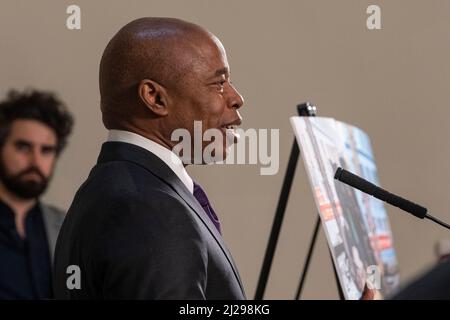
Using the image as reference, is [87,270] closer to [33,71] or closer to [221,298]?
[221,298]

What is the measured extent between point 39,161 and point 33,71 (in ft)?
1.00

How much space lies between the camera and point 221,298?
1.12m

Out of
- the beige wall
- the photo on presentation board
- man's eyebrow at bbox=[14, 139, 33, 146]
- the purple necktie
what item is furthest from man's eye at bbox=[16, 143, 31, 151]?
the purple necktie

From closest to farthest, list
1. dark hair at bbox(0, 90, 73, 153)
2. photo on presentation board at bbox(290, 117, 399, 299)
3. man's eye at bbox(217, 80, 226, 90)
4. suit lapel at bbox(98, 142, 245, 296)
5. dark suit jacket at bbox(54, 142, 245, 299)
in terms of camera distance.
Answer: dark suit jacket at bbox(54, 142, 245, 299), suit lapel at bbox(98, 142, 245, 296), man's eye at bbox(217, 80, 226, 90), photo on presentation board at bbox(290, 117, 399, 299), dark hair at bbox(0, 90, 73, 153)

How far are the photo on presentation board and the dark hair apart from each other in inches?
40.6

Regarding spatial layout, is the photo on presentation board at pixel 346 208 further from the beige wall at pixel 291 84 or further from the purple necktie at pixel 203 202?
the beige wall at pixel 291 84

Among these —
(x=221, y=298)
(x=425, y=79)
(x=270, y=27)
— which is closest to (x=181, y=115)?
(x=221, y=298)

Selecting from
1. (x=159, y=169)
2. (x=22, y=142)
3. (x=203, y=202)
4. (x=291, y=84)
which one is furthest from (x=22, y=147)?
(x=159, y=169)

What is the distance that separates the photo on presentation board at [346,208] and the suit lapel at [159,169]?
0.53 m

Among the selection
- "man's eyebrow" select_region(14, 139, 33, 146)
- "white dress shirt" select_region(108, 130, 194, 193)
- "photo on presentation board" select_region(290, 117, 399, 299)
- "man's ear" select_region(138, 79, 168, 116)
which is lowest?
"photo on presentation board" select_region(290, 117, 399, 299)

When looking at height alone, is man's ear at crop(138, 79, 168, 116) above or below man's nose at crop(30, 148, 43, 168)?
above

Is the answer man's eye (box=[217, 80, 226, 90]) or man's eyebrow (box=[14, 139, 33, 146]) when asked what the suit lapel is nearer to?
man's eye (box=[217, 80, 226, 90])

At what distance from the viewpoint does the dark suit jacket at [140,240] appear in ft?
3.34

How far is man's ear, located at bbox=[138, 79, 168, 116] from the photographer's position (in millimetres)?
1257
